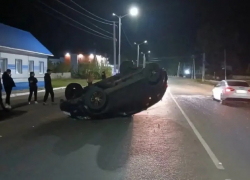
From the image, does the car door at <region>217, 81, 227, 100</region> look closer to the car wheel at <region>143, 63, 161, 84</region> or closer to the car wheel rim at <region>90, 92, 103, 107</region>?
the car wheel at <region>143, 63, 161, 84</region>

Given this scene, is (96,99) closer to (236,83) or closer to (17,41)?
(236,83)

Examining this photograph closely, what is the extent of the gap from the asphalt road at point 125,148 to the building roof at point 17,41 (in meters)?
17.0

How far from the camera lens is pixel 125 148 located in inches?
353

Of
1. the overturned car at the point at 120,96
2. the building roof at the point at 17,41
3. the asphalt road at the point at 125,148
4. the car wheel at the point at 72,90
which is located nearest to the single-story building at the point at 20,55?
the building roof at the point at 17,41

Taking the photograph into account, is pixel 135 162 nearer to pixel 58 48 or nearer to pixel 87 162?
pixel 87 162

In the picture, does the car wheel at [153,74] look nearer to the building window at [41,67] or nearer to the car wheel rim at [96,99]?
the car wheel rim at [96,99]

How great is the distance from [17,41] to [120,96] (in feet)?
72.0

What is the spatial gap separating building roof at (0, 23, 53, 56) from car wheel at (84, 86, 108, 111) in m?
16.7

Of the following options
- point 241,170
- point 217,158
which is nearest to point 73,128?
point 217,158

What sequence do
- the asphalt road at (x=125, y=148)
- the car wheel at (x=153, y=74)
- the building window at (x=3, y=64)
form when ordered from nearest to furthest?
the asphalt road at (x=125, y=148)
the car wheel at (x=153, y=74)
the building window at (x=3, y=64)

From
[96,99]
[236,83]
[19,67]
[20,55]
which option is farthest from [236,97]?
[19,67]

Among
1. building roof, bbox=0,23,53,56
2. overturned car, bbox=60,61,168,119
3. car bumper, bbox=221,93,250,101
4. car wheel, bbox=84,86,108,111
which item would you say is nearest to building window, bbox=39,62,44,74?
building roof, bbox=0,23,53,56

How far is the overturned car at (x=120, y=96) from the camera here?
13.3 m

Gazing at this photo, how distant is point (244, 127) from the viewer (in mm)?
12602
